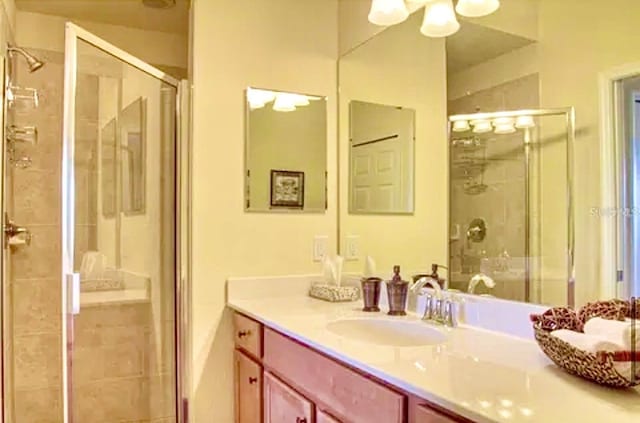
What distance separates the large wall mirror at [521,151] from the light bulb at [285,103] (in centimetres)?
48

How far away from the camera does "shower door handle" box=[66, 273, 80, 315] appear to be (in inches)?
76.0

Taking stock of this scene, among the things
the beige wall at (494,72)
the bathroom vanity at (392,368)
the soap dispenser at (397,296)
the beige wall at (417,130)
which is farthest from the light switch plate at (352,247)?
the beige wall at (494,72)

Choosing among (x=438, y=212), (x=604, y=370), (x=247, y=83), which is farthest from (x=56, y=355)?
(x=604, y=370)

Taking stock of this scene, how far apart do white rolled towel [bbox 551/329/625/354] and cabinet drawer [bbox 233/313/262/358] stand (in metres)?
1.17

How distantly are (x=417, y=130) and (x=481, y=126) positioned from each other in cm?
41

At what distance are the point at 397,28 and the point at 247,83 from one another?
2.41 feet

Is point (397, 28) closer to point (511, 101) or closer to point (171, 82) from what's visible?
point (511, 101)

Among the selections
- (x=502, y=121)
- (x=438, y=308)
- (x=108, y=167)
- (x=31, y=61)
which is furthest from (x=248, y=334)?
(x=31, y=61)

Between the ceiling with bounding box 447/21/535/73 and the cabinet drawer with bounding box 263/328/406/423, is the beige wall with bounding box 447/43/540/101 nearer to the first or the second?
the ceiling with bounding box 447/21/535/73

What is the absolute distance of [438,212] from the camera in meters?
2.08

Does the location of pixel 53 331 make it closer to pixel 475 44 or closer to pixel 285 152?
pixel 285 152

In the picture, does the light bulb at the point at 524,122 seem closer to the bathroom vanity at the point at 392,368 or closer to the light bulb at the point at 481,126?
the light bulb at the point at 481,126

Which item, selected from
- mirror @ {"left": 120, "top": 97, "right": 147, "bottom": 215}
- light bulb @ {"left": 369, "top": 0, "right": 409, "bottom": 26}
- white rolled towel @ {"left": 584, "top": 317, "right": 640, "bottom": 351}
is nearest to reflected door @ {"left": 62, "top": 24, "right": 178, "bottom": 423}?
mirror @ {"left": 120, "top": 97, "right": 147, "bottom": 215}

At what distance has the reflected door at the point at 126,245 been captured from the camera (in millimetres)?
2328
